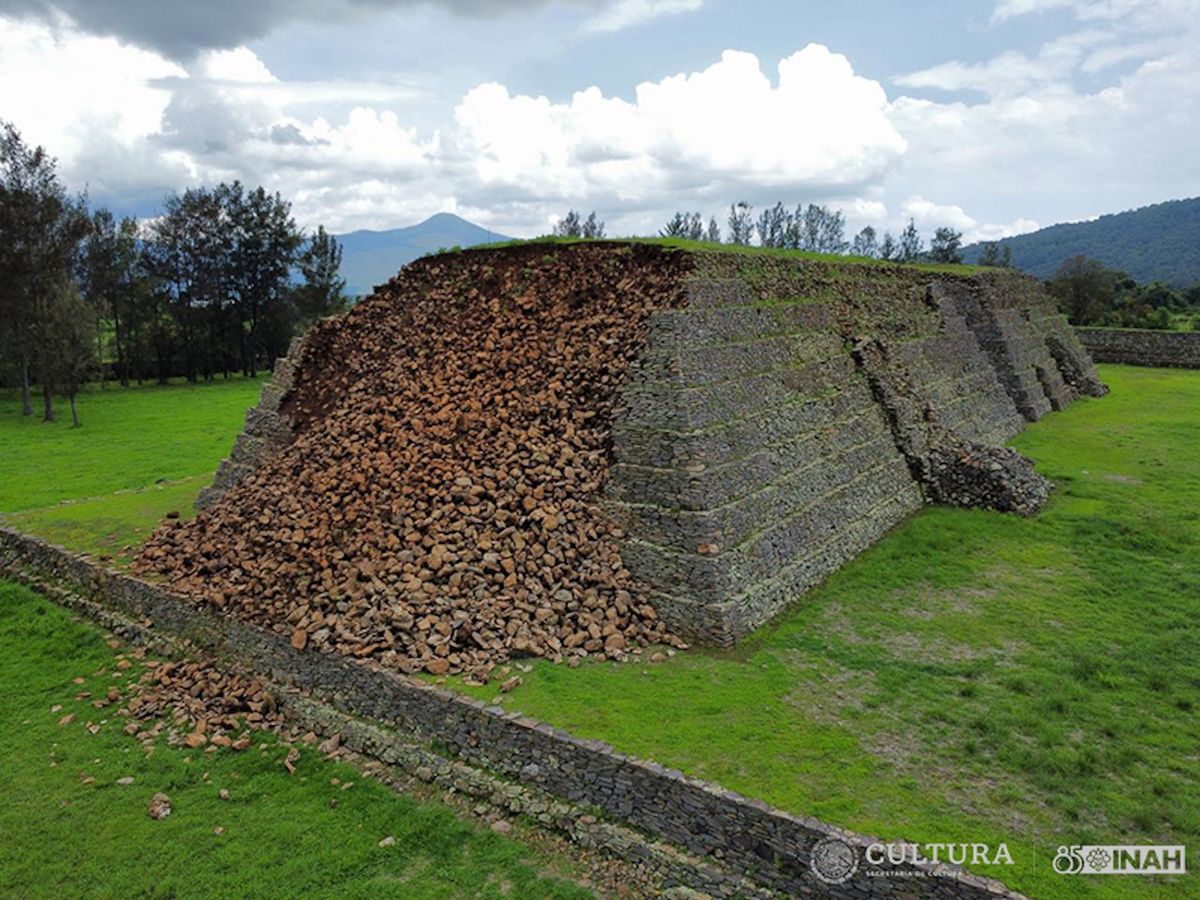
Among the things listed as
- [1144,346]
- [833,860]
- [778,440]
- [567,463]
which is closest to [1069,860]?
[833,860]

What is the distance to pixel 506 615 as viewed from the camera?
12.0 meters

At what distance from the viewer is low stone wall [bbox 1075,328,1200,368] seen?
41.9 meters

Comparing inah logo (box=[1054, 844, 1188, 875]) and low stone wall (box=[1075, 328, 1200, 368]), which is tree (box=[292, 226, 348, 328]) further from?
inah logo (box=[1054, 844, 1188, 875])

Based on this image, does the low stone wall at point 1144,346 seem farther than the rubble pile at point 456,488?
Yes

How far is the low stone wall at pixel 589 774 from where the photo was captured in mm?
7758

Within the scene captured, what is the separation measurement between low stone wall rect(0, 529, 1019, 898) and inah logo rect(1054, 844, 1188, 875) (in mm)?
1078

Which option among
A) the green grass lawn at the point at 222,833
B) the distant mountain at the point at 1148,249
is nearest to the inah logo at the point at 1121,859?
the green grass lawn at the point at 222,833

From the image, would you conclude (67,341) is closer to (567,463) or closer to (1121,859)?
(567,463)

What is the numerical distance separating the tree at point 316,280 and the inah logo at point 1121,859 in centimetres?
6331

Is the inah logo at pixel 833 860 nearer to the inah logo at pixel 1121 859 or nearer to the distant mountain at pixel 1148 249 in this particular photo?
the inah logo at pixel 1121 859

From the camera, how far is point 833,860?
773cm

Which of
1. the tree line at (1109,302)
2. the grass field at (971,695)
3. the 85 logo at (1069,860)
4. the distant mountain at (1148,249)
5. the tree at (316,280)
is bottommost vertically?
the 85 logo at (1069,860)

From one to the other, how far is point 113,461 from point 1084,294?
64.2 meters

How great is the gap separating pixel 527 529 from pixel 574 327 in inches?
190
